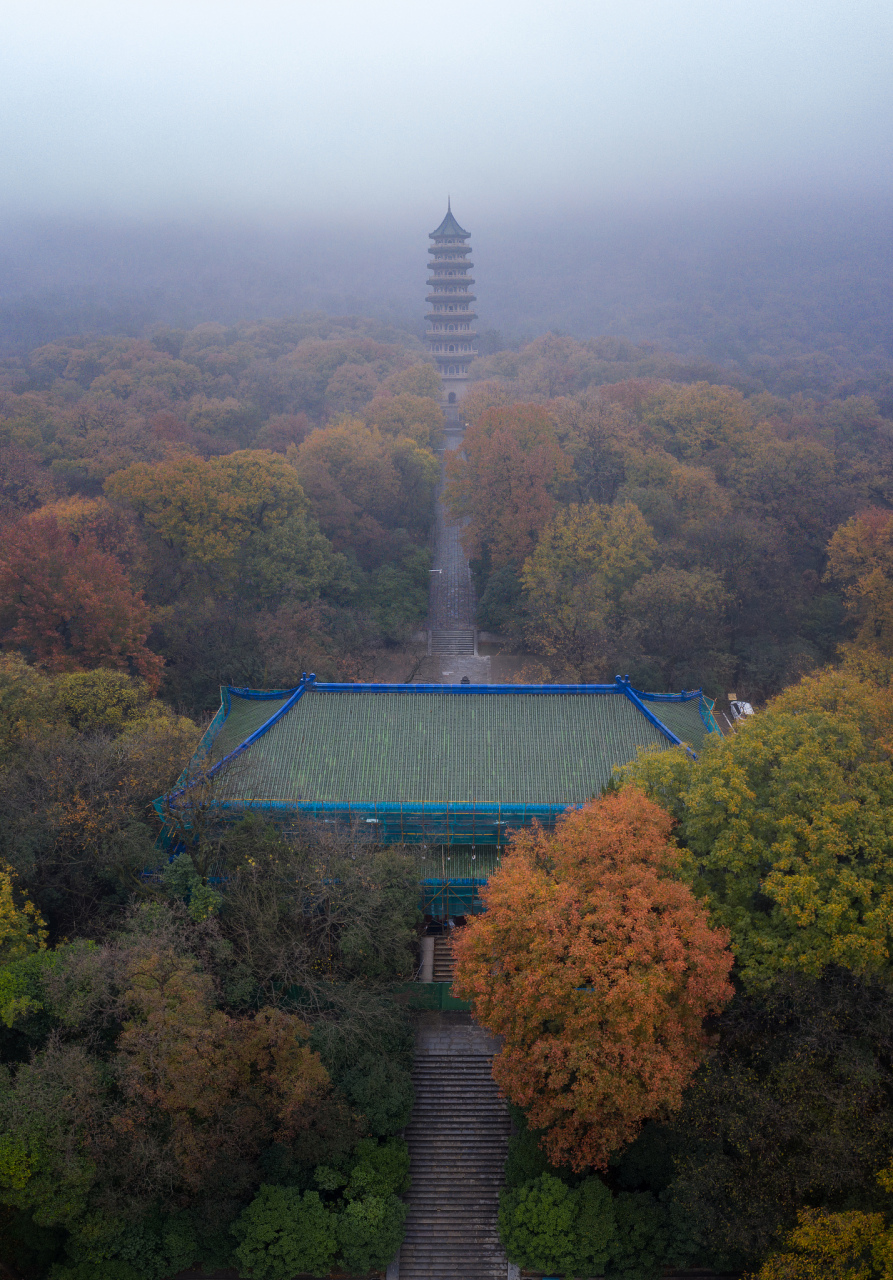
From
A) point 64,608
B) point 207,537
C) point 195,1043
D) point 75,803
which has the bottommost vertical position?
point 195,1043

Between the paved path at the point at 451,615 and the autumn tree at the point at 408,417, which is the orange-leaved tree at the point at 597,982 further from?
the autumn tree at the point at 408,417

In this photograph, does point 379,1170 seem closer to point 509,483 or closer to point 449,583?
point 509,483

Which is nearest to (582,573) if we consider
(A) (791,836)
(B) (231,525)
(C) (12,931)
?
(B) (231,525)

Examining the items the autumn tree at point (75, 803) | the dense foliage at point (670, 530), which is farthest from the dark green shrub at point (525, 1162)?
the dense foliage at point (670, 530)

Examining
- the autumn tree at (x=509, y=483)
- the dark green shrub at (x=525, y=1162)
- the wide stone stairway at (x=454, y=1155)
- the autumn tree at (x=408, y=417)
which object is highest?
the autumn tree at (x=408, y=417)

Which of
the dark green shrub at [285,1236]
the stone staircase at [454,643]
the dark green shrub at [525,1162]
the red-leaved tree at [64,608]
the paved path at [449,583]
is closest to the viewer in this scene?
the dark green shrub at [285,1236]

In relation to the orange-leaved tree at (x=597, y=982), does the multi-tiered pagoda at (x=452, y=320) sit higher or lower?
higher

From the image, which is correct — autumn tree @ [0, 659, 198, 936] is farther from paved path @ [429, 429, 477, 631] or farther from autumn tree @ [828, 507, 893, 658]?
autumn tree @ [828, 507, 893, 658]
